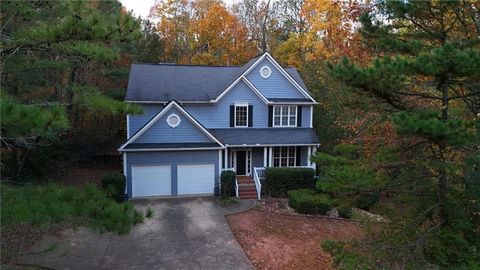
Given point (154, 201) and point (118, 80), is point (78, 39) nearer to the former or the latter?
point (154, 201)

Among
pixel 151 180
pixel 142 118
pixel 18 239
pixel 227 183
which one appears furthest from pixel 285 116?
pixel 18 239

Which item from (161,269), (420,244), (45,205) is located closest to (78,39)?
(45,205)

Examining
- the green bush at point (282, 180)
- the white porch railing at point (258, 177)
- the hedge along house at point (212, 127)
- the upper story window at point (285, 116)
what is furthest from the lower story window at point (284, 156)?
the green bush at point (282, 180)

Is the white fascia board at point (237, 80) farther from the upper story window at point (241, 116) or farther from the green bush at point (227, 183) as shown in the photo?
the green bush at point (227, 183)

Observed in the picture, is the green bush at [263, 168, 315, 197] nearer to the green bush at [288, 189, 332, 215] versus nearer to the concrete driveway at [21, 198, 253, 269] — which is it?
the green bush at [288, 189, 332, 215]

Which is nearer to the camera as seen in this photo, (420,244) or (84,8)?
(84,8)

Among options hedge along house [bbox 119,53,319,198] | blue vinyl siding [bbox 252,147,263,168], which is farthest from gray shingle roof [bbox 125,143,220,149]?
blue vinyl siding [bbox 252,147,263,168]
